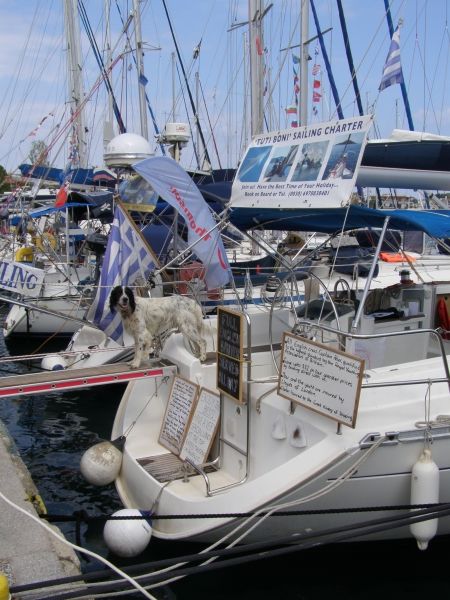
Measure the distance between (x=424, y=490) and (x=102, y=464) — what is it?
3.03 m

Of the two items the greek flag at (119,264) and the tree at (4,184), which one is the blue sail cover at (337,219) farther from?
the tree at (4,184)

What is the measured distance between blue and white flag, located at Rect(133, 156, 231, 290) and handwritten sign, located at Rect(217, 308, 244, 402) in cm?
171

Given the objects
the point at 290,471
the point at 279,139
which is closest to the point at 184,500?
the point at 290,471

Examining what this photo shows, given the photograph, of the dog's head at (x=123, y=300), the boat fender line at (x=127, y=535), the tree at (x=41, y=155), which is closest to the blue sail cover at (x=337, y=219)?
the dog's head at (x=123, y=300)

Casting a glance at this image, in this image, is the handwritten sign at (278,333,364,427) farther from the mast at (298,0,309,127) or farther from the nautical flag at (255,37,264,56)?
the nautical flag at (255,37,264,56)

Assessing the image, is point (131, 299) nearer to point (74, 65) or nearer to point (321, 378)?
point (321, 378)

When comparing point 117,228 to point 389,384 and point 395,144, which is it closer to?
point 395,144

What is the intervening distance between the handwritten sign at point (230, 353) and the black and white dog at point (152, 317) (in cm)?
114

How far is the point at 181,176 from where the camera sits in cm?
726

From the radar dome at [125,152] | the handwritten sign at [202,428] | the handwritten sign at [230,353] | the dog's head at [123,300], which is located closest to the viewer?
the handwritten sign at [230,353]

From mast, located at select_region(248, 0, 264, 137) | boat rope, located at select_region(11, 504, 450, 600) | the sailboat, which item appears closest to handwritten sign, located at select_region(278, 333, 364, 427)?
Answer: the sailboat

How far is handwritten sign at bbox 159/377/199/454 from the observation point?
620 cm

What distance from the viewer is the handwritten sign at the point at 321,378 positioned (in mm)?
4473

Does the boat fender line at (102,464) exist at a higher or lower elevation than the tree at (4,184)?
lower
